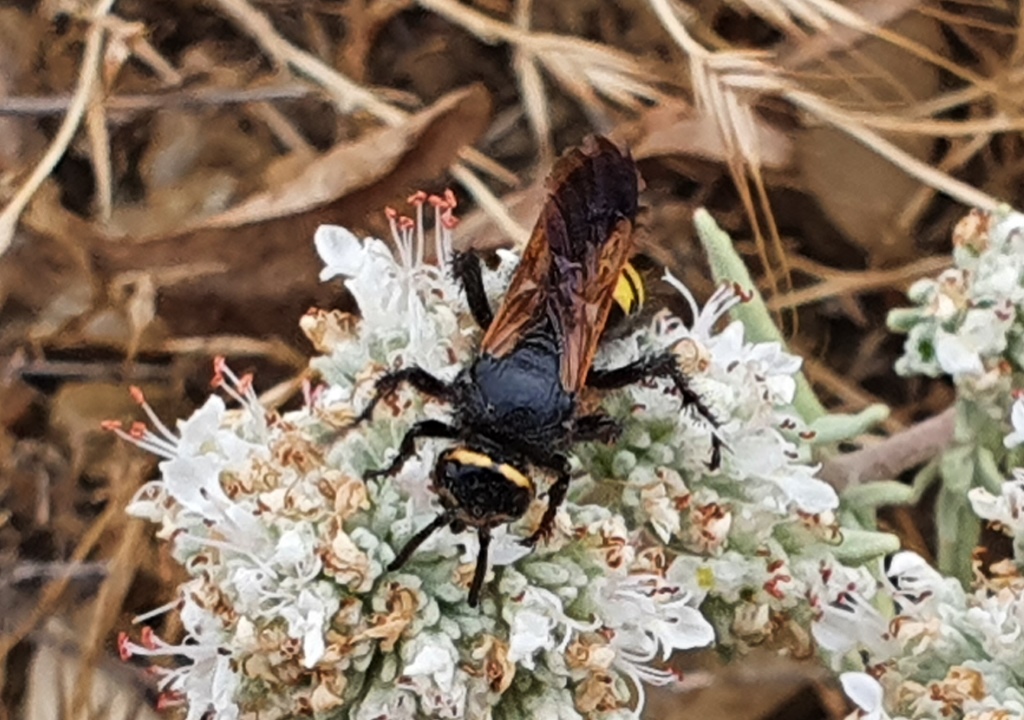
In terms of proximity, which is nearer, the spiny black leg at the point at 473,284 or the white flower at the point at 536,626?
the white flower at the point at 536,626

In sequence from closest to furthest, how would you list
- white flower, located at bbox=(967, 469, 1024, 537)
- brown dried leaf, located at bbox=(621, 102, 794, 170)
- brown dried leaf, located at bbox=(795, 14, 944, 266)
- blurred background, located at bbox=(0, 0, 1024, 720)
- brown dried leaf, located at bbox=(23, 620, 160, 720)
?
white flower, located at bbox=(967, 469, 1024, 537) < brown dried leaf, located at bbox=(23, 620, 160, 720) < blurred background, located at bbox=(0, 0, 1024, 720) < brown dried leaf, located at bbox=(621, 102, 794, 170) < brown dried leaf, located at bbox=(795, 14, 944, 266)

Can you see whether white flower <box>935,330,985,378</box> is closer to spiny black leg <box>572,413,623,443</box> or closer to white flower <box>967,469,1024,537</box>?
white flower <box>967,469,1024,537</box>

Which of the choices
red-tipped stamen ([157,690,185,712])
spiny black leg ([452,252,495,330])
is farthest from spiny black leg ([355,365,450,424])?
red-tipped stamen ([157,690,185,712])

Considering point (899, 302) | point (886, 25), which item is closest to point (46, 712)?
point (899, 302)

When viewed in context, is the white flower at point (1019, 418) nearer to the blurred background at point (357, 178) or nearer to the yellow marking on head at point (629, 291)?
the yellow marking on head at point (629, 291)

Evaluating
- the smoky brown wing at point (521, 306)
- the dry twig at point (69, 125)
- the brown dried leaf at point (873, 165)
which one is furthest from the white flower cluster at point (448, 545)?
the brown dried leaf at point (873, 165)

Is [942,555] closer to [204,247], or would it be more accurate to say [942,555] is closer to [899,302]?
[899,302]

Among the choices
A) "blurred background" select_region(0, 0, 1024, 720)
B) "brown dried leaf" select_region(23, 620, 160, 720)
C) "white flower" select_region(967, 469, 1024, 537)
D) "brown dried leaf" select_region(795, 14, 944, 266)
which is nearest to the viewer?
"white flower" select_region(967, 469, 1024, 537)
